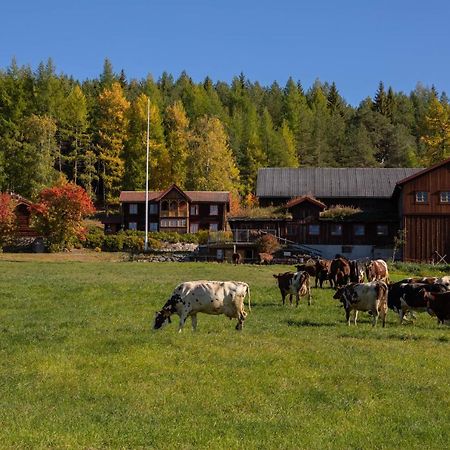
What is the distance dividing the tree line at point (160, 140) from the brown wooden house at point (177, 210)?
6857 mm

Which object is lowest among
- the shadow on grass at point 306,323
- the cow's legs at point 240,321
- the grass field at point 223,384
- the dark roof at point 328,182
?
the grass field at point 223,384

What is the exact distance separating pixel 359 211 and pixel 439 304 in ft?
153

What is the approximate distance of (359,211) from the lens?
213 feet

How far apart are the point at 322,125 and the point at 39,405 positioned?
113 meters

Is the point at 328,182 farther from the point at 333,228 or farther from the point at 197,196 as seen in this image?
the point at 197,196

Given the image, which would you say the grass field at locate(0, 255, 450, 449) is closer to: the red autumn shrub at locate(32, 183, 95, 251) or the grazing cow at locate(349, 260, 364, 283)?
the grazing cow at locate(349, 260, 364, 283)

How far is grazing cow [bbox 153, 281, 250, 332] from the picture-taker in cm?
1725

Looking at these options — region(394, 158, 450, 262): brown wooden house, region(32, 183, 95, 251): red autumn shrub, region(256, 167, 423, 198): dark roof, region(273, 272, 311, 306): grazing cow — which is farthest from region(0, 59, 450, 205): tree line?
region(273, 272, 311, 306): grazing cow

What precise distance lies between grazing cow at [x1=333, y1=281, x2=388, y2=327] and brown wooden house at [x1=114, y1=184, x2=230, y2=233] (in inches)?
2304

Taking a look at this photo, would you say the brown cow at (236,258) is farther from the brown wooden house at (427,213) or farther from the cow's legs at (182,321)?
the cow's legs at (182,321)

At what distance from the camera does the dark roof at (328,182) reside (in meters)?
74.2

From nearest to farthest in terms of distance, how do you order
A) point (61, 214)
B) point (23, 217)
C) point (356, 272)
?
point (356, 272) < point (61, 214) < point (23, 217)

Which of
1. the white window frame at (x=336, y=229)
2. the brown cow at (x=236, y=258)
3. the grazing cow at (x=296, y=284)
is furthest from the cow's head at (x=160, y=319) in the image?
the white window frame at (x=336, y=229)

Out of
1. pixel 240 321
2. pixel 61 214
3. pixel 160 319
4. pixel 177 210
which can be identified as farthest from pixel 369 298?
pixel 177 210
